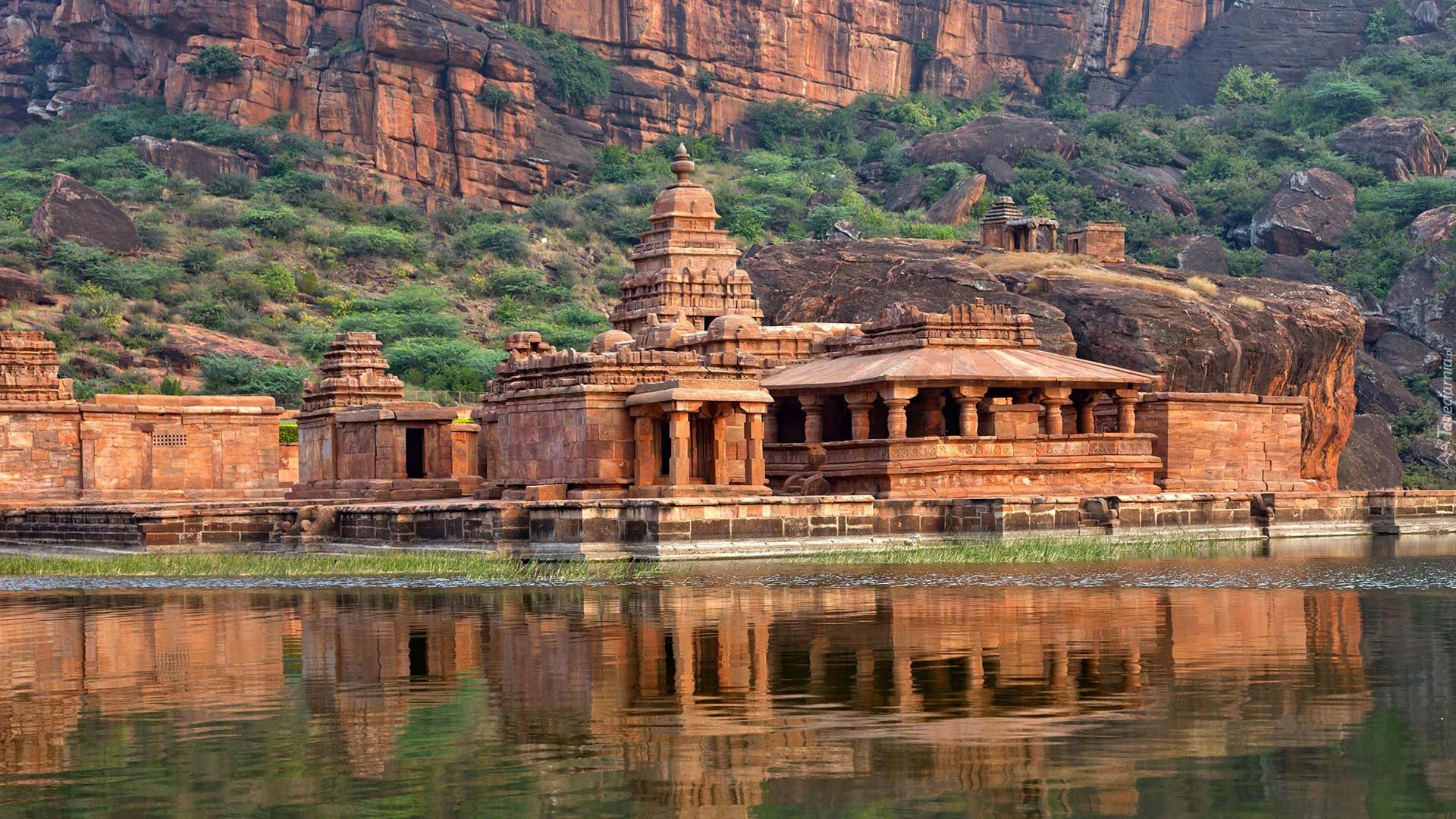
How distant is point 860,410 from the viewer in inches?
1649

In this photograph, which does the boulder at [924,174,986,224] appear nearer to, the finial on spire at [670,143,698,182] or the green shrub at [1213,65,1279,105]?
the green shrub at [1213,65,1279,105]

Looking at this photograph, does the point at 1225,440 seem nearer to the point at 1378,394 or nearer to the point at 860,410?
the point at 860,410

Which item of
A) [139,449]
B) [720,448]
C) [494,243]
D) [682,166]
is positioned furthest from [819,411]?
[494,243]

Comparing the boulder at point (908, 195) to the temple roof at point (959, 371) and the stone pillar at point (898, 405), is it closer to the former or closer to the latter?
the temple roof at point (959, 371)

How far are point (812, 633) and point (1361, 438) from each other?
4676cm

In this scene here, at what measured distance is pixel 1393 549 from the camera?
3434 cm

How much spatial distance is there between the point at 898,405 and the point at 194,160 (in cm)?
6878

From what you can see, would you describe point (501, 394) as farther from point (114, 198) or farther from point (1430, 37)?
point (1430, 37)

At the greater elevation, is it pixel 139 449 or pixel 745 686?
pixel 139 449

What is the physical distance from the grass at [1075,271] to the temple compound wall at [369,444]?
18308 mm

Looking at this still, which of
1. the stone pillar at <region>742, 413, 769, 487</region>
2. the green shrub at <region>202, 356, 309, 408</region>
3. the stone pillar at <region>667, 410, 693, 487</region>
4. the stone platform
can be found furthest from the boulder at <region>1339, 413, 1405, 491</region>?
the green shrub at <region>202, 356, 309, 408</region>

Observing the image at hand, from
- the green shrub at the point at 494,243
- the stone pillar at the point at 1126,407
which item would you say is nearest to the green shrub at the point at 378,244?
the green shrub at the point at 494,243

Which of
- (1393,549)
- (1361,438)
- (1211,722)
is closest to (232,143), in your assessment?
(1361,438)

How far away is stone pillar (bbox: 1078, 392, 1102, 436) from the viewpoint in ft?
144
